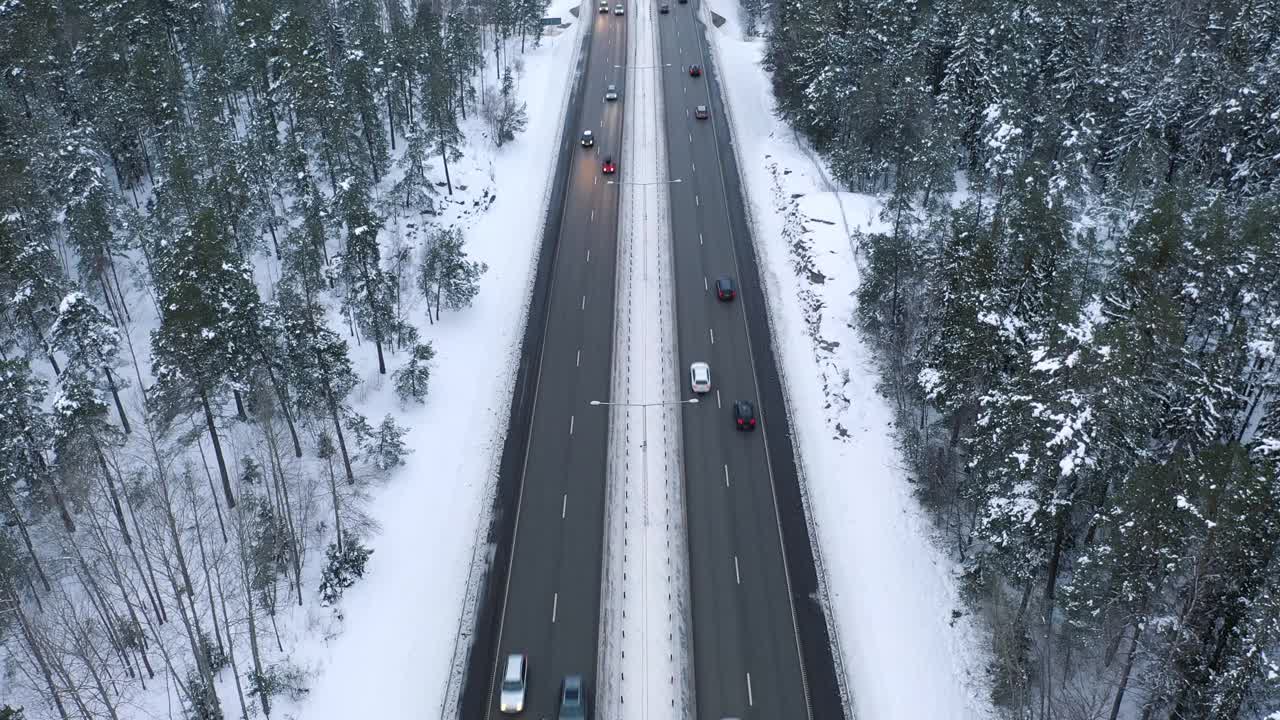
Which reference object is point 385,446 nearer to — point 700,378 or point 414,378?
point 414,378

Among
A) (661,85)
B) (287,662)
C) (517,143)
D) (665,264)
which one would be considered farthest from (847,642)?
(661,85)

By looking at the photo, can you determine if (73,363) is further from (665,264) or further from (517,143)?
(517,143)

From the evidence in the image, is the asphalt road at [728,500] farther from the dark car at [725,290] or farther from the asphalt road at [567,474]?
the asphalt road at [567,474]

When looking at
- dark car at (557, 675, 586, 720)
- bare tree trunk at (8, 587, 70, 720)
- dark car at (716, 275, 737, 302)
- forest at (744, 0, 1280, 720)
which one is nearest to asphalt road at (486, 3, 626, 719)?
dark car at (557, 675, 586, 720)

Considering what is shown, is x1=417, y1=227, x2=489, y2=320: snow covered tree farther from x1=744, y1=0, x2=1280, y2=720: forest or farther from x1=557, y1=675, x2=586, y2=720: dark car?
x1=557, y1=675, x2=586, y2=720: dark car

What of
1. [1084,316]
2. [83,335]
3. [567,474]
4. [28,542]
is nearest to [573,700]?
[567,474]

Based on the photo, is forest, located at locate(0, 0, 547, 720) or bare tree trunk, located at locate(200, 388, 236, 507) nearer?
forest, located at locate(0, 0, 547, 720)

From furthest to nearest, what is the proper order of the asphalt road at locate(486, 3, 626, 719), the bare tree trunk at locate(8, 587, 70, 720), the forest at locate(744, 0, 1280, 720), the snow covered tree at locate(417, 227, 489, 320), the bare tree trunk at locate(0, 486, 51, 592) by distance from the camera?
the snow covered tree at locate(417, 227, 489, 320)
the asphalt road at locate(486, 3, 626, 719)
the bare tree trunk at locate(0, 486, 51, 592)
the bare tree trunk at locate(8, 587, 70, 720)
the forest at locate(744, 0, 1280, 720)
